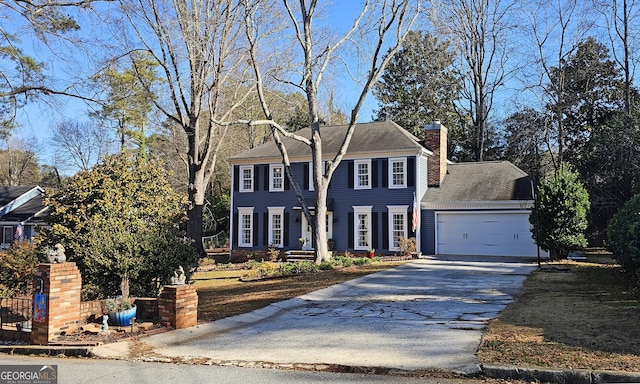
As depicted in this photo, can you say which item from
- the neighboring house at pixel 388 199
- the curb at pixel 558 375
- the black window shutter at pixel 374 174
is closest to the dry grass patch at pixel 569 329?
the curb at pixel 558 375

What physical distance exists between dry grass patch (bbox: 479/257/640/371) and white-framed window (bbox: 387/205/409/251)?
11709 mm

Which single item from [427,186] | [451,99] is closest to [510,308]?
[427,186]

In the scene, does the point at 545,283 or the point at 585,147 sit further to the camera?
the point at 585,147

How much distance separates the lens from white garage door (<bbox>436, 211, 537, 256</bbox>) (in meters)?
22.7

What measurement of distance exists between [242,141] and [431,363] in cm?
3989

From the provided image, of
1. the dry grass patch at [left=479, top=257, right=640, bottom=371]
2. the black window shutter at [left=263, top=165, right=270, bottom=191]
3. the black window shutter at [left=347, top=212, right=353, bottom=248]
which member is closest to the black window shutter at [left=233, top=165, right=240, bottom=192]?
the black window shutter at [left=263, top=165, right=270, bottom=191]

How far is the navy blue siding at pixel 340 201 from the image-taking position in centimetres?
2461

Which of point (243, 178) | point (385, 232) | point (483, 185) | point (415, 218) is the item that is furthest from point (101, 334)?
point (243, 178)

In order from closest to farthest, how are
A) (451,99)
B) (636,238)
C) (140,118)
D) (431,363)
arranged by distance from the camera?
(431,363)
(636,238)
(140,118)
(451,99)

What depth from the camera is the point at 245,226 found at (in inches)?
1109

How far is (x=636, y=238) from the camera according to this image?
1070 centimetres

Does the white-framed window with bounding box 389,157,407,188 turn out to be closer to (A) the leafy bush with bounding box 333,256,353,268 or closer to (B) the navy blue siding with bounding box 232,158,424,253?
(B) the navy blue siding with bounding box 232,158,424,253

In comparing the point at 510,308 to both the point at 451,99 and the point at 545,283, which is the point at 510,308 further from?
the point at 451,99

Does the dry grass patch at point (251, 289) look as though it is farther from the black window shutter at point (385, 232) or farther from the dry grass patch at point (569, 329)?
the dry grass patch at point (569, 329)
